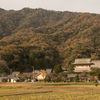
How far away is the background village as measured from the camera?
43541 millimetres

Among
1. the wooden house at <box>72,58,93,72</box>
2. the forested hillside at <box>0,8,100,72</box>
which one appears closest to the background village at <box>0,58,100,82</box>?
the wooden house at <box>72,58,93,72</box>

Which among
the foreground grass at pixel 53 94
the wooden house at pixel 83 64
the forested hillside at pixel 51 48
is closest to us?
the foreground grass at pixel 53 94

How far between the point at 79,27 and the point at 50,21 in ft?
247

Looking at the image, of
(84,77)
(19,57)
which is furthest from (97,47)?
(84,77)

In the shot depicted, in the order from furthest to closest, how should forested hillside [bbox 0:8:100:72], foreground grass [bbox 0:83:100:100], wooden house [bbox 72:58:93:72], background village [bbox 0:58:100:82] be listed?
forested hillside [bbox 0:8:100:72], wooden house [bbox 72:58:93:72], background village [bbox 0:58:100:82], foreground grass [bbox 0:83:100:100]

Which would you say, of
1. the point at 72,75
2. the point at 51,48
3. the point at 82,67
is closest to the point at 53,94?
the point at 72,75

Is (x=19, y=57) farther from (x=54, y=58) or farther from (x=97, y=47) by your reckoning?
(x=97, y=47)

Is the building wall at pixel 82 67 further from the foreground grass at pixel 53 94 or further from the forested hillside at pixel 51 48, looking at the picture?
the foreground grass at pixel 53 94

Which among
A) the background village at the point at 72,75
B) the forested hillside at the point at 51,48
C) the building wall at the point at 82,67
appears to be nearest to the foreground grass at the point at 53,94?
the background village at the point at 72,75

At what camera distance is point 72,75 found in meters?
47.6

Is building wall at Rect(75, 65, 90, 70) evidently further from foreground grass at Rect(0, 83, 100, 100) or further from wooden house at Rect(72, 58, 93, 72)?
foreground grass at Rect(0, 83, 100, 100)

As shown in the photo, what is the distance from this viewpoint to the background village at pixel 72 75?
43541 millimetres

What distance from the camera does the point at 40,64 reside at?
7825 cm

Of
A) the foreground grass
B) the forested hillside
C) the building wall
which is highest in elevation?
the forested hillside
